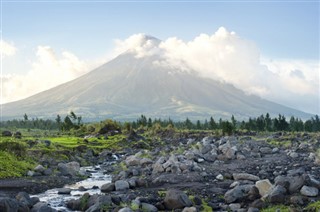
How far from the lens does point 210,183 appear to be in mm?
23578

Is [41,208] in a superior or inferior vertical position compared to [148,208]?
superior

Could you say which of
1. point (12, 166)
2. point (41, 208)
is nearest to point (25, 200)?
point (41, 208)

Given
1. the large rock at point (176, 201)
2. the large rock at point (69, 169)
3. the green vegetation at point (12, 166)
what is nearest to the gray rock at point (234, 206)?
the large rock at point (176, 201)

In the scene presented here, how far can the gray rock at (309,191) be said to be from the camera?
17.5 meters

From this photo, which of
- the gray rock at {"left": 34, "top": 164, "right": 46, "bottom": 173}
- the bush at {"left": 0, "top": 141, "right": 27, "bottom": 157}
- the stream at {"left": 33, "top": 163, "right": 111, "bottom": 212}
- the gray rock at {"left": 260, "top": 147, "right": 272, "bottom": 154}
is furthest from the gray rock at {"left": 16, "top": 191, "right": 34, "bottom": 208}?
the gray rock at {"left": 260, "top": 147, "right": 272, "bottom": 154}

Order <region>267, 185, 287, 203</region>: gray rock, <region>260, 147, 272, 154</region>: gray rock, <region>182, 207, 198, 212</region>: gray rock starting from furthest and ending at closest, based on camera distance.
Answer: <region>260, 147, 272, 154</region>: gray rock → <region>267, 185, 287, 203</region>: gray rock → <region>182, 207, 198, 212</region>: gray rock

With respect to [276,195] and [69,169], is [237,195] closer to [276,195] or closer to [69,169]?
[276,195]

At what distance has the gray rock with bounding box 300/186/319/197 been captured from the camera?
17453 mm

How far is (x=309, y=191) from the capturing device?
17562 millimetres

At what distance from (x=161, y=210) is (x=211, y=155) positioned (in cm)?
1994

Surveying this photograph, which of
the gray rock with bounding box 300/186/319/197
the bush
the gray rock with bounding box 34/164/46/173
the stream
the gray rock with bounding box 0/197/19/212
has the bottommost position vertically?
the stream

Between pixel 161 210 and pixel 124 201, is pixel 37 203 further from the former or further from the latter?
pixel 161 210

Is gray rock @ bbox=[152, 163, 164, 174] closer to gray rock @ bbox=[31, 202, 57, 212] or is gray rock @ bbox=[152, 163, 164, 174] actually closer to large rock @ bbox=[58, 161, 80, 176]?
large rock @ bbox=[58, 161, 80, 176]

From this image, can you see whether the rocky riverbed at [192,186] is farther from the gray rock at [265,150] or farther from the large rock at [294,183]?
the gray rock at [265,150]
